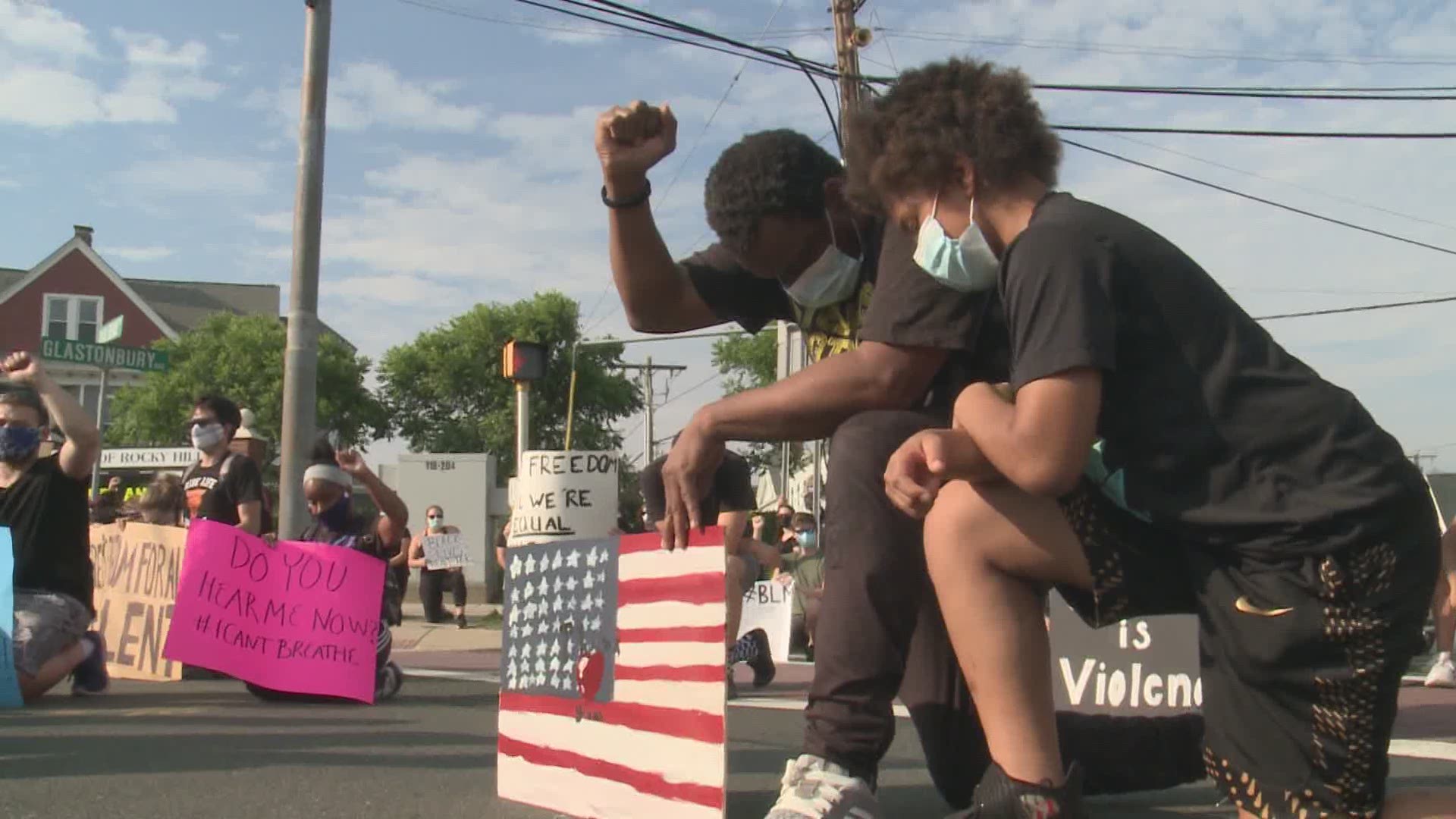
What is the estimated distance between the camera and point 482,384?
206ft

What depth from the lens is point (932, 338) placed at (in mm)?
2350

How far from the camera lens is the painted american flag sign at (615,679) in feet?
8.15

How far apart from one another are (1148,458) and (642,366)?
57.6 metres

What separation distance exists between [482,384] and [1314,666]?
2443 inches

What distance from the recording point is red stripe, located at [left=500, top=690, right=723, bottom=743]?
96.5 inches

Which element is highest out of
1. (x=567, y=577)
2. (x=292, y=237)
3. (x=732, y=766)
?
(x=292, y=237)

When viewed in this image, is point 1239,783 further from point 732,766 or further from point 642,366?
point 642,366

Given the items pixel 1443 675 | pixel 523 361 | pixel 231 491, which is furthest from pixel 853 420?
pixel 523 361

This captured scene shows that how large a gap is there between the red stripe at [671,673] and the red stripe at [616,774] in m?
0.17

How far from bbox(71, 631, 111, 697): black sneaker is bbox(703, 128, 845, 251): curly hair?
15.3 feet

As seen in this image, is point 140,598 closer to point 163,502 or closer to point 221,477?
point 163,502

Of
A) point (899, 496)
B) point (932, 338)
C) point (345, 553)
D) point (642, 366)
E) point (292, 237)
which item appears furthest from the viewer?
point (642, 366)

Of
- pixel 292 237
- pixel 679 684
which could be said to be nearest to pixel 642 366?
pixel 292 237

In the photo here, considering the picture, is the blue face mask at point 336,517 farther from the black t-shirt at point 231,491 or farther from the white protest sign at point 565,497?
the white protest sign at point 565,497
